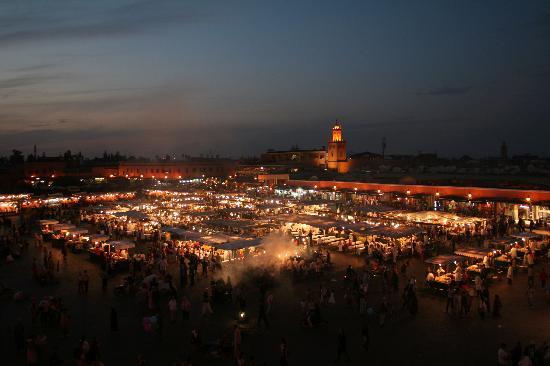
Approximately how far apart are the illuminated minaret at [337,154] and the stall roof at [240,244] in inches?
1402

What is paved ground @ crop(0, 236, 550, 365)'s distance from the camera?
8703 millimetres

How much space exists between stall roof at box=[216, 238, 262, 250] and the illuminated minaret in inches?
1402

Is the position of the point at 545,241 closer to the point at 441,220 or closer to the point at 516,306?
the point at 441,220

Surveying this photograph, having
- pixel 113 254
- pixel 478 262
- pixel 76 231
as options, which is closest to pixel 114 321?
pixel 113 254

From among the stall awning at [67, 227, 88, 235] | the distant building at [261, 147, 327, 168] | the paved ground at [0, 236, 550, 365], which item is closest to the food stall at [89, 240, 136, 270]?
the paved ground at [0, 236, 550, 365]

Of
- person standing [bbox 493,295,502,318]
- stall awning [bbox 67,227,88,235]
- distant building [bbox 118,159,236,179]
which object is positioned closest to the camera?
person standing [bbox 493,295,502,318]

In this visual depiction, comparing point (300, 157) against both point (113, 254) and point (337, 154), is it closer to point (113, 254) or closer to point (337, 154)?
point (337, 154)

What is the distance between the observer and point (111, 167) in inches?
2516

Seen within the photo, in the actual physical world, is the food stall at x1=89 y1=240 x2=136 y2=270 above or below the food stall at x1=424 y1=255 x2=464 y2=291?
below

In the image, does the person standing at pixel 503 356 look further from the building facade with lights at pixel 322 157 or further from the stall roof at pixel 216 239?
the building facade with lights at pixel 322 157

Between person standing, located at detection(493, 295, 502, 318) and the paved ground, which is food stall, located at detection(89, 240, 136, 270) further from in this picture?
person standing, located at detection(493, 295, 502, 318)

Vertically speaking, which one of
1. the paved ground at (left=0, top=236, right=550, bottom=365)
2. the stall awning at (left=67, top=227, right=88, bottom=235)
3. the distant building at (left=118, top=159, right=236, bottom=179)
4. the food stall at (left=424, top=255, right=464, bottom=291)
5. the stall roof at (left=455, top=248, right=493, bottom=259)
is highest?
the distant building at (left=118, top=159, right=236, bottom=179)

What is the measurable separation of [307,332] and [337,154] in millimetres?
42445

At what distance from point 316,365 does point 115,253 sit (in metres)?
10.8
